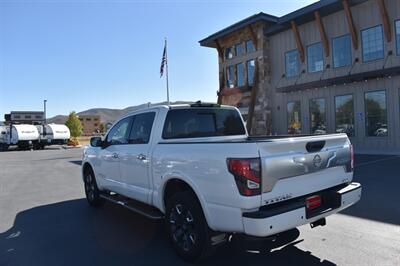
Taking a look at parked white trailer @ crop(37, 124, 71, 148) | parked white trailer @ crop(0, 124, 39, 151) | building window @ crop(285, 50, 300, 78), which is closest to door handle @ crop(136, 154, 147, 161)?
building window @ crop(285, 50, 300, 78)

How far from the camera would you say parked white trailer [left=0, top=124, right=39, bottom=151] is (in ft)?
112

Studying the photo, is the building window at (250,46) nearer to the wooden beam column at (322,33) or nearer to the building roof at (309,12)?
the building roof at (309,12)

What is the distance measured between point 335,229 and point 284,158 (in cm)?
243

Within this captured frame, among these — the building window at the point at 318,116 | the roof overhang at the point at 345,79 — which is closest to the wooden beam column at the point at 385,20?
the roof overhang at the point at 345,79

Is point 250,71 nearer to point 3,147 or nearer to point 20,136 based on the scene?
point 20,136

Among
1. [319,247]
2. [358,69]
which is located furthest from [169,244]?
[358,69]

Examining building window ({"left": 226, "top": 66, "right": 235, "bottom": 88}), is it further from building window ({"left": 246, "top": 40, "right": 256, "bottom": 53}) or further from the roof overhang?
the roof overhang

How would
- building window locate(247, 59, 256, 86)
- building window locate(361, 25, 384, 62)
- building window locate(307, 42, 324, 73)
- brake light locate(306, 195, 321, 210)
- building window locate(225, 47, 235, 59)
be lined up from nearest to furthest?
brake light locate(306, 195, 321, 210), building window locate(361, 25, 384, 62), building window locate(307, 42, 324, 73), building window locate(247, 59, 256, 86), building window locate(225, 47, 235, 59)

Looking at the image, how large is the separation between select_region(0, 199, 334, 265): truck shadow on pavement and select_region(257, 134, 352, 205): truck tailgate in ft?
2.01

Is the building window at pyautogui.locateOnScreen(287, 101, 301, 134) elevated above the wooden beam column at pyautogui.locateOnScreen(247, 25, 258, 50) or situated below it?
below

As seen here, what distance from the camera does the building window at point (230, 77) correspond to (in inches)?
1169

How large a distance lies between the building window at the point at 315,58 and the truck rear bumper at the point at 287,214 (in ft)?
62.7

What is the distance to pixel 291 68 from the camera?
24.2 m

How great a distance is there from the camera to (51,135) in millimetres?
36062
